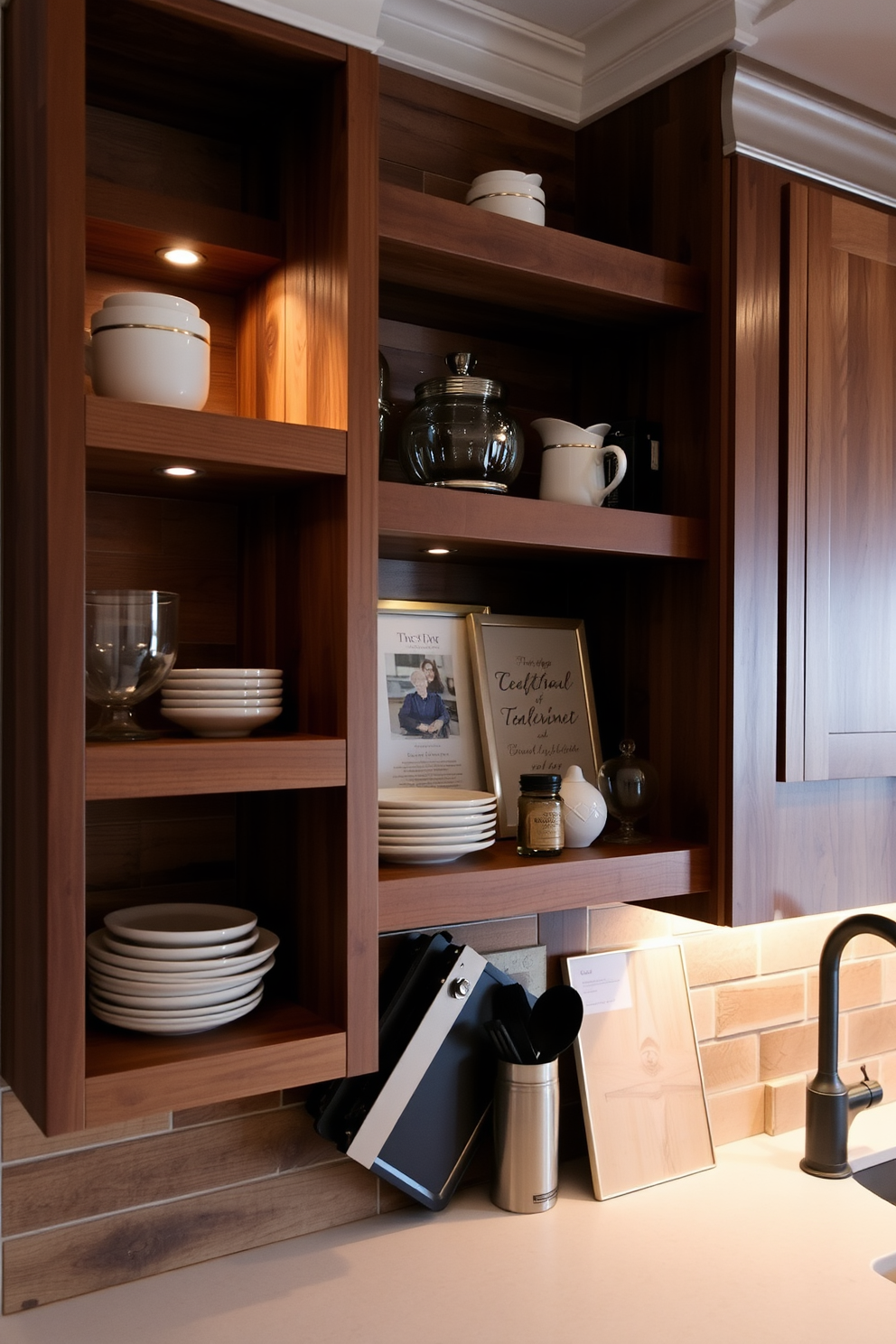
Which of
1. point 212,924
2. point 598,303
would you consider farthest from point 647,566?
point 212,924

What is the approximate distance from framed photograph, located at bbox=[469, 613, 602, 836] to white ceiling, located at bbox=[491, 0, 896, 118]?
0.85 meters

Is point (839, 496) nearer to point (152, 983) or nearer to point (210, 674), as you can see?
point (210, 674)

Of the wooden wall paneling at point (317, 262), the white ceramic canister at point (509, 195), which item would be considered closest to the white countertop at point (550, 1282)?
the wooden wall paneling at point (317, 262)

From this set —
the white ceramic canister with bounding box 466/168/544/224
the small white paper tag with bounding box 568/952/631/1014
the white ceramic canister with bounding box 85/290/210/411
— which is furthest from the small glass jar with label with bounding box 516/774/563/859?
the white ceramic canister with bounding box 466/168/544/224

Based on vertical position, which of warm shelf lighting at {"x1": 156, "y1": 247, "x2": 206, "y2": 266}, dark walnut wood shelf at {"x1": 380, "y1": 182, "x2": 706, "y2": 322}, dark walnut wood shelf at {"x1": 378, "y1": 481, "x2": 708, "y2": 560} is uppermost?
dark walnut wood shelf at {"x1": 380, "y1": 182, "x2": 706, "y2": 322}

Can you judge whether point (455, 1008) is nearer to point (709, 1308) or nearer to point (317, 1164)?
point (317, 1164)

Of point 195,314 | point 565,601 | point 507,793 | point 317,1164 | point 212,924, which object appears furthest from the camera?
point 565,601

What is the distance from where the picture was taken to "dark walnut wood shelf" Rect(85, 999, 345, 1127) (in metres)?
1.10

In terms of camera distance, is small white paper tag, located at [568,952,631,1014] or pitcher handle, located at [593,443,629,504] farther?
small white paper tag, located at [568,952,631,1014]

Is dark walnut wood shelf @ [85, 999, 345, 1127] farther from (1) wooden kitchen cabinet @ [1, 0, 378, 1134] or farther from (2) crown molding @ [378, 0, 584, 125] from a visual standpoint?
(2) crown molding @ [378, 0, 584, 125]

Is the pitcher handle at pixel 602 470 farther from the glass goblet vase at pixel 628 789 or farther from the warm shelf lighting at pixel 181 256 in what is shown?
the warm shelf lighting at pixel 181 256

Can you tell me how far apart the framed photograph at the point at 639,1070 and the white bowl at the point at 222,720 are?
0.71 m

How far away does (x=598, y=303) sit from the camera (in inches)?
61.0

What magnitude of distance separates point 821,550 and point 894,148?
650 millimetres
